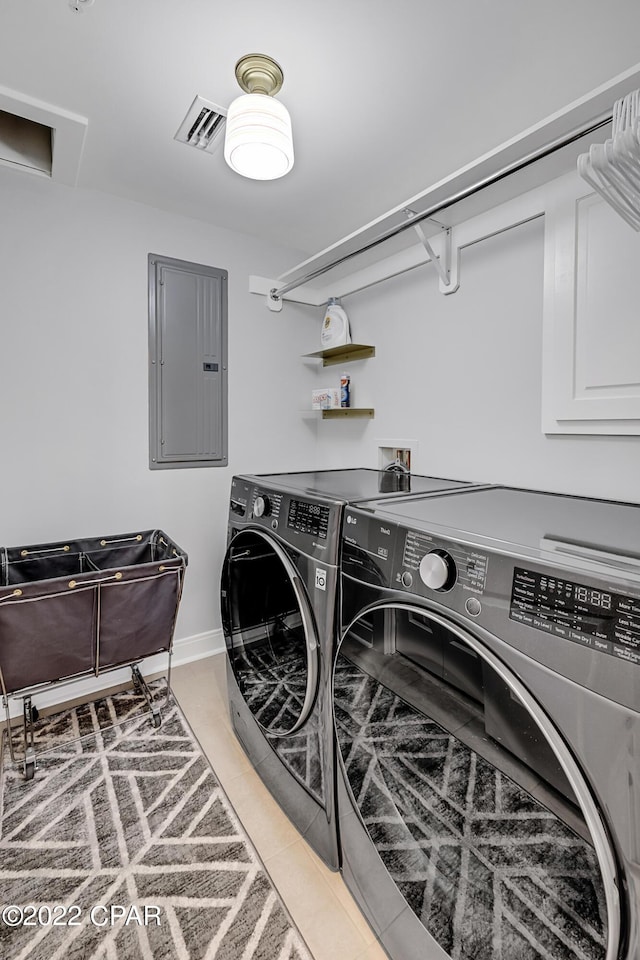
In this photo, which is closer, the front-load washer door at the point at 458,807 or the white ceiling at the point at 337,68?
the front-load washer door at the point at 458,807

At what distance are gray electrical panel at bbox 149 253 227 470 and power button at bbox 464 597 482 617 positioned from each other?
1.85 m

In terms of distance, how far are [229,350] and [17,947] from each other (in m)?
2.31

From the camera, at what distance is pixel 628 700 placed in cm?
60

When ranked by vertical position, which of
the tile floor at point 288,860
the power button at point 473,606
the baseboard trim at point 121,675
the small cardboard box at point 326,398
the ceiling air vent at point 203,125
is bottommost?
the tile floor at point 288,860

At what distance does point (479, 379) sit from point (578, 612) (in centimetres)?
142

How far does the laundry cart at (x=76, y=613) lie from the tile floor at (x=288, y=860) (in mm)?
285

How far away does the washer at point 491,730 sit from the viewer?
628 millimetres

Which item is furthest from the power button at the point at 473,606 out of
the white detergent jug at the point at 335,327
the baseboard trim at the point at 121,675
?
the white detergent jug at the point at 335,327

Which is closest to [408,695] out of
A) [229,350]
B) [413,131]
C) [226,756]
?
[226,756]

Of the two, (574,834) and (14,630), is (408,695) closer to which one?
(574,834)

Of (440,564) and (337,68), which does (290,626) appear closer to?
(440,564)

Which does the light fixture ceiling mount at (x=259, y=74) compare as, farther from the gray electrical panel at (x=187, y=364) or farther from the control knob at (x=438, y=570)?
the control knob at (x=438, y=570)

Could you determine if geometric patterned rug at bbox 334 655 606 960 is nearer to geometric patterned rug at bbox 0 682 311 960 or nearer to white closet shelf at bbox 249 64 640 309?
geometric patterned rug at bbox 0 682 311 960

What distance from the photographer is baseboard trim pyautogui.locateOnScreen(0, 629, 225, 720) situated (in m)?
2.02
